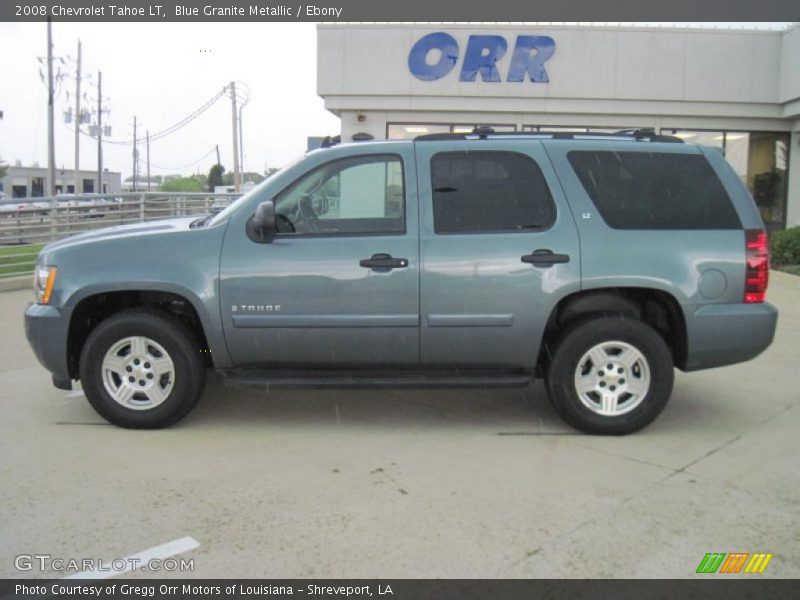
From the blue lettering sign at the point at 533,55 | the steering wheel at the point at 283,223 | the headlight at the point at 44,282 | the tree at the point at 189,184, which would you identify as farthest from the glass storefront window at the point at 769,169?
the tree at the point at 189,184

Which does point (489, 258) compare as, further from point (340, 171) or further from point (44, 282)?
point (44, 282)

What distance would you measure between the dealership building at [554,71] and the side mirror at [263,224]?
39.2 ft

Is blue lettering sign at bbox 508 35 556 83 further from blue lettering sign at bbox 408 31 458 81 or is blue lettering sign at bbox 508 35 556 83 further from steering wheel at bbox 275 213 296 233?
steering wheel at bbox 275 213 296 233

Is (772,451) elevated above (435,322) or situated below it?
below

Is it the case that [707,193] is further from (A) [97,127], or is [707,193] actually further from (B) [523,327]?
(A) [97,127]

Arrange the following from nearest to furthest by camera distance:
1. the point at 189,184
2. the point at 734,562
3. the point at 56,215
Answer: the point at 734,562
the point at 56,215
the point at 189,184

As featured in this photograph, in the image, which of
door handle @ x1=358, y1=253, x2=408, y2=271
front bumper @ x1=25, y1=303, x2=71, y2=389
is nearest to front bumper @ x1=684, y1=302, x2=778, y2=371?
door handle @ x1=358, y1=253, x2=408, y2=271

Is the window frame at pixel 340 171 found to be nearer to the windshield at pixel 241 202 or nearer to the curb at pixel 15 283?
the windshield at pixel 241 202

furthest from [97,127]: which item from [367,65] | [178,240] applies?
[178,240]

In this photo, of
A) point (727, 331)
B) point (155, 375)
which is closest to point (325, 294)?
point (155, 375)

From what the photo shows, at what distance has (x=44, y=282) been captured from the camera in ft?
16.7

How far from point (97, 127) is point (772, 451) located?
59750mm

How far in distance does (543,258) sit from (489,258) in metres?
0.35
